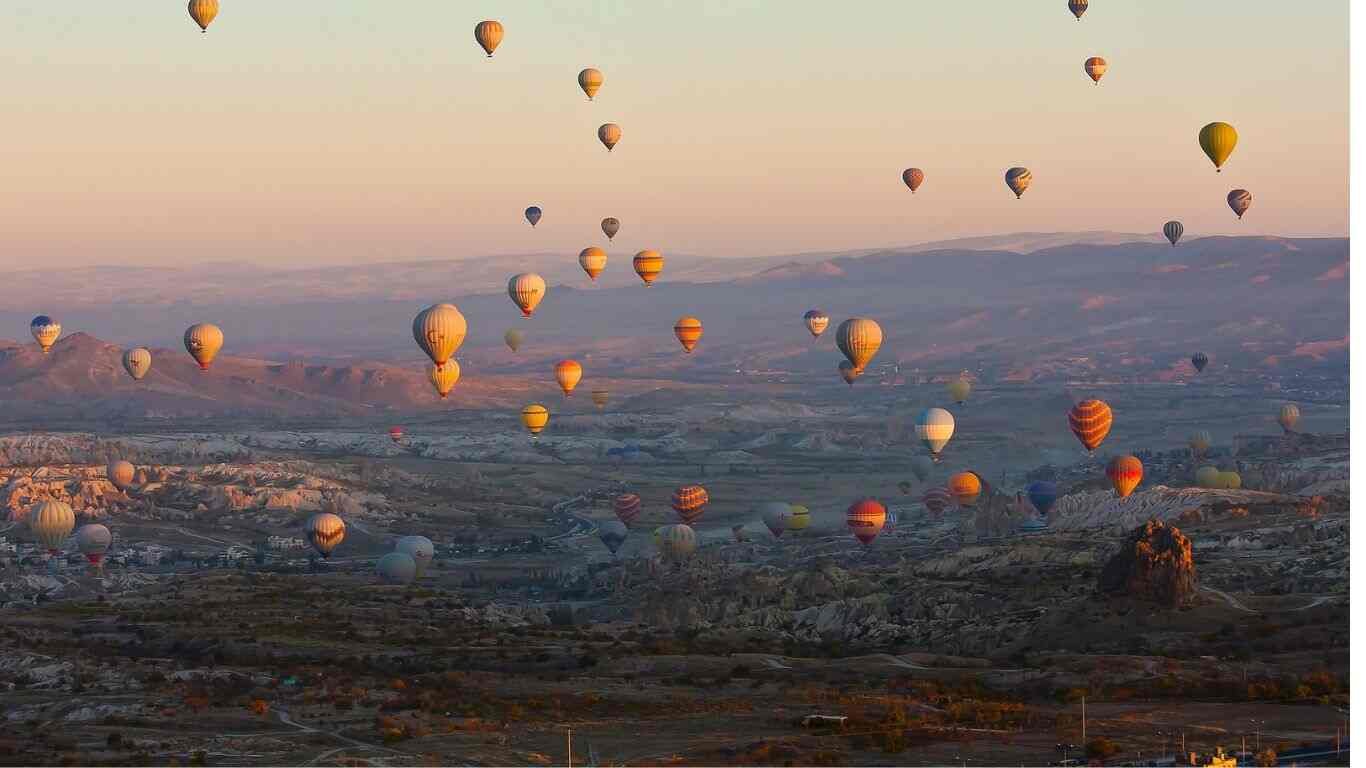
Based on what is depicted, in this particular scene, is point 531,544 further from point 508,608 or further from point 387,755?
point 387,755

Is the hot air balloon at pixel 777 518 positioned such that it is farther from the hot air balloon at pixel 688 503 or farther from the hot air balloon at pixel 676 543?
the hot air balloon at pixel 676 543

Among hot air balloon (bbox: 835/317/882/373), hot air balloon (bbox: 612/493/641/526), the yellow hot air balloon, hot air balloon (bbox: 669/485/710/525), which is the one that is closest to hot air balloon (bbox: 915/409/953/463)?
hot air balloon (bbox: 835/317/882/373)

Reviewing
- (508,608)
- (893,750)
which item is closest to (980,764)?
(893,750)

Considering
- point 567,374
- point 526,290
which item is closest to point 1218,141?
point 526,290

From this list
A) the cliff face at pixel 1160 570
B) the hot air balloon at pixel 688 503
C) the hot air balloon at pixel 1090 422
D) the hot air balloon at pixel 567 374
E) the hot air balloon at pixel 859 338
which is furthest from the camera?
the hot air balloon at pixel 567 374

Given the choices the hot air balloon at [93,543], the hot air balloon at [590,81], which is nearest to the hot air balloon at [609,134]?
the hot air balloon at [590,81]

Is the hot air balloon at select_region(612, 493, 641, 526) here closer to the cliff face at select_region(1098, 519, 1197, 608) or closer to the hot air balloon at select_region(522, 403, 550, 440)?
the hot air balloon at select_region(522, 403, 550, 440)

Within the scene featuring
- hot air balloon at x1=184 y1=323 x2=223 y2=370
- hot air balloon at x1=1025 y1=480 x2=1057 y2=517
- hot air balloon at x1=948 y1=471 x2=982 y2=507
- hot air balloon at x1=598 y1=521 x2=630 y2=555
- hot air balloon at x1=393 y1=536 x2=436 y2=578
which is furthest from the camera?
hot air balloon at x1=948 y1=471 x2=982 y2=507
